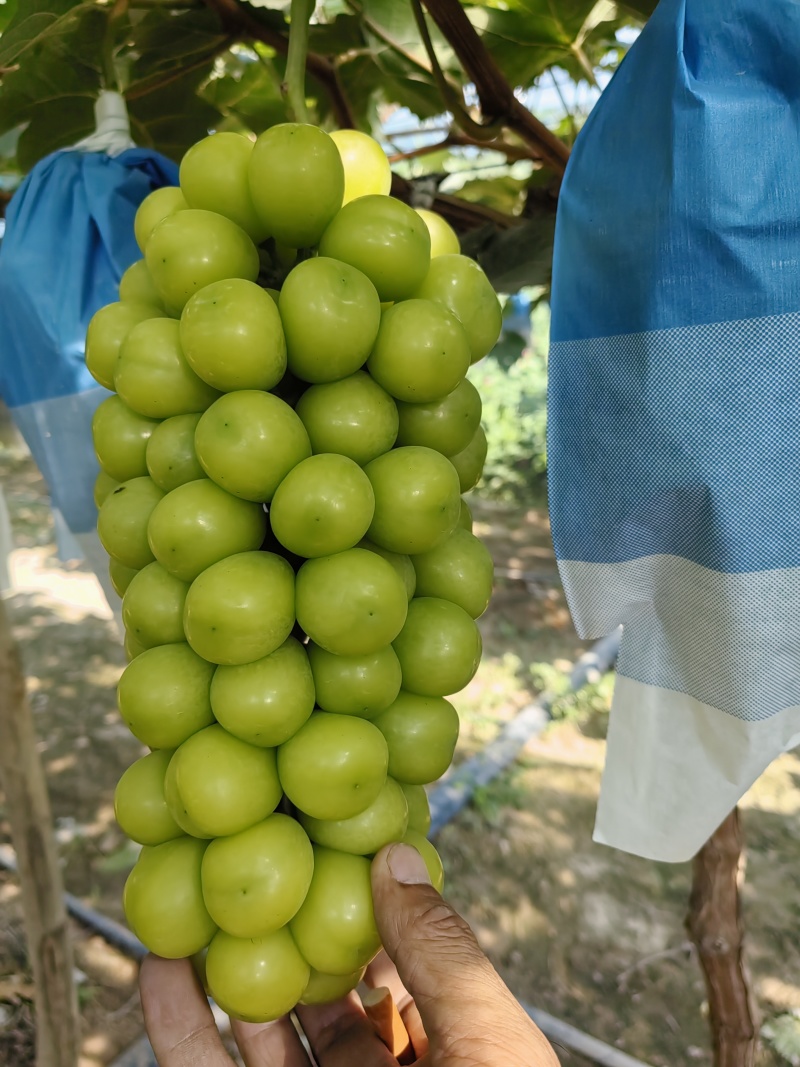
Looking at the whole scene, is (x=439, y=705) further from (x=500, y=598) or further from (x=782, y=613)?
(x=500, y=598)

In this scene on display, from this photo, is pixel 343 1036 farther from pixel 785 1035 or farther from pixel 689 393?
pixel 785 1035

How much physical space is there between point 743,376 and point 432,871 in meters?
0.49

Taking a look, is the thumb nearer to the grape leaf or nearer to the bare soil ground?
the grape leaf

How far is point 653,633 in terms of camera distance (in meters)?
0.69

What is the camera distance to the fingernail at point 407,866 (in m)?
0.61

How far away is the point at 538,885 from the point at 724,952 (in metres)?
1.30

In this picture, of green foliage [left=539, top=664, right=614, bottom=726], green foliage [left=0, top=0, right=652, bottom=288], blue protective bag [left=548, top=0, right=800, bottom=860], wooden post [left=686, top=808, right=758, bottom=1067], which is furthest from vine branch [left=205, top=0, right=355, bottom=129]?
green foliage [left=539, top=664, right=614, bottom=726]

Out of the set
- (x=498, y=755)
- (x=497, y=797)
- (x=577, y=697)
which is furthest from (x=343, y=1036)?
(x=577, y=697)

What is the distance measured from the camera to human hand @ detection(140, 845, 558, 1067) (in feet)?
1.91

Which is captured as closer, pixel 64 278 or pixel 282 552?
pixel 282 552

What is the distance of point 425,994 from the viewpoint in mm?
613

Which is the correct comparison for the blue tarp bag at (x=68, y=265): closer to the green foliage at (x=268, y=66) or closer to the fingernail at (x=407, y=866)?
the green foliage at (x=268, y=66)

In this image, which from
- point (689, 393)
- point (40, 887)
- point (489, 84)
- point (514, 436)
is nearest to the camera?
point (689, 393)

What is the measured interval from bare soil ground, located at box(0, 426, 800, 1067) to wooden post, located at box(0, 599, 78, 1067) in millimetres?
596
